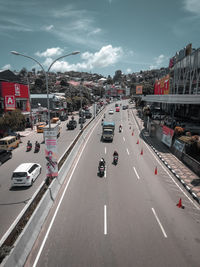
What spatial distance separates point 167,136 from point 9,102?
31.8m

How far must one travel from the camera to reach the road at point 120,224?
27.0ft

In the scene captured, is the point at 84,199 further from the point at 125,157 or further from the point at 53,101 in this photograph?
the point at 53,101

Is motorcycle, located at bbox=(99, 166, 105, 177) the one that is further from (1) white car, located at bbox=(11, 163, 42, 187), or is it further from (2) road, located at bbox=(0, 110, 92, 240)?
(1) white car, located at bbox=(11, 163, 42, 187)

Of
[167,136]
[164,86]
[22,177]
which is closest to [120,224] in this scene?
[22,177]

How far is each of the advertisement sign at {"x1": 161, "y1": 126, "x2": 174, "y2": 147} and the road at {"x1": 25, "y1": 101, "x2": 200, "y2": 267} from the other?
9.29 m

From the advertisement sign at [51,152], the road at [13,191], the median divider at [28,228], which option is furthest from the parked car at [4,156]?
the median divider at [28,228]

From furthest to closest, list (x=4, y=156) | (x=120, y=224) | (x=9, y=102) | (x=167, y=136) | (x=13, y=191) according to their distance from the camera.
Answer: (x=9, y=102)
(x=167, y=136)
(x=4, y=156)
(x=13, y=191)
(x=120, y=224)

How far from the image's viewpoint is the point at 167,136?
27312 millimetres

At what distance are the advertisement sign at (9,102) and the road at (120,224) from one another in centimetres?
2540

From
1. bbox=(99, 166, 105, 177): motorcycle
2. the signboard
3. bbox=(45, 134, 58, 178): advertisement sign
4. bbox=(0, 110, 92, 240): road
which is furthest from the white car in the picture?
the signboard

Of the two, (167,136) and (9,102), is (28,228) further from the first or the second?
(9,102)

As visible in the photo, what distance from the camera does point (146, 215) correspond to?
37.7 ft

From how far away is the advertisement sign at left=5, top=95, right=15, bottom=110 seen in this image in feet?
113

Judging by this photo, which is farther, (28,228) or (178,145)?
(178,145)
